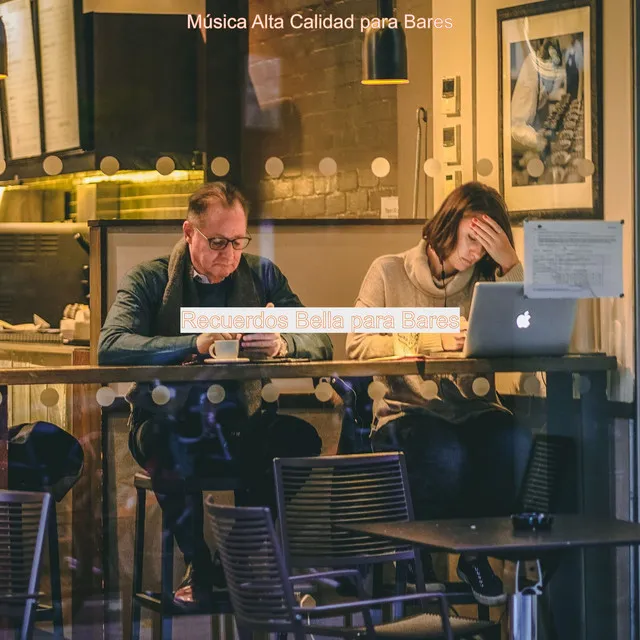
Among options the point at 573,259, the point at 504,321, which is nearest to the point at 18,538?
the point at 504,321

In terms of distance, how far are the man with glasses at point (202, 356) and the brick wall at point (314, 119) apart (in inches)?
6.2

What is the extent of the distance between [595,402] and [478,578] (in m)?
0.74

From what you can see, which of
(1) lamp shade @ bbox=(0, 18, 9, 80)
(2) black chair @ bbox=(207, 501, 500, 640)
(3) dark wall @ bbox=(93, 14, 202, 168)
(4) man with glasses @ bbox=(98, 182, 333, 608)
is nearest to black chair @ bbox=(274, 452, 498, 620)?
(4) man with glasses @ bbox=(98, 182, 333, 608)

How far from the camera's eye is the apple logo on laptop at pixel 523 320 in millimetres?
4824

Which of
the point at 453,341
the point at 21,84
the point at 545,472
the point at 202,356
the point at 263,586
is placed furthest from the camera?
the point at 545,472

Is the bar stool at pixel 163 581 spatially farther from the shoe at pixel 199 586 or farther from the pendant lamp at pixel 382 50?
the pendant lamp at pixel 382 50

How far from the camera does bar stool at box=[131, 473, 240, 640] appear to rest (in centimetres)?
460

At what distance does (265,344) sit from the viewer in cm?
462

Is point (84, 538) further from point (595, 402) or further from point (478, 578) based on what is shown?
point (595, 402)

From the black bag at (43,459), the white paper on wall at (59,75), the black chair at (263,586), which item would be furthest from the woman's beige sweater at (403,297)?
the black chair at (263,586)

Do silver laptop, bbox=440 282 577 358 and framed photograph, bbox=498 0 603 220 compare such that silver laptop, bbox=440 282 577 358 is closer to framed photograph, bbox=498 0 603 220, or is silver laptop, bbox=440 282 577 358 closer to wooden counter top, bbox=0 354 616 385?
wooden counter top, bbox=0 354 616 385

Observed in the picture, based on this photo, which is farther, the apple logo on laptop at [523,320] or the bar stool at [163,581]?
the apple logo on laptop at [523,320]

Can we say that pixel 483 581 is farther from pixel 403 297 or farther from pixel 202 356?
pixel 202 356

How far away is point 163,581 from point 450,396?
1120mm
